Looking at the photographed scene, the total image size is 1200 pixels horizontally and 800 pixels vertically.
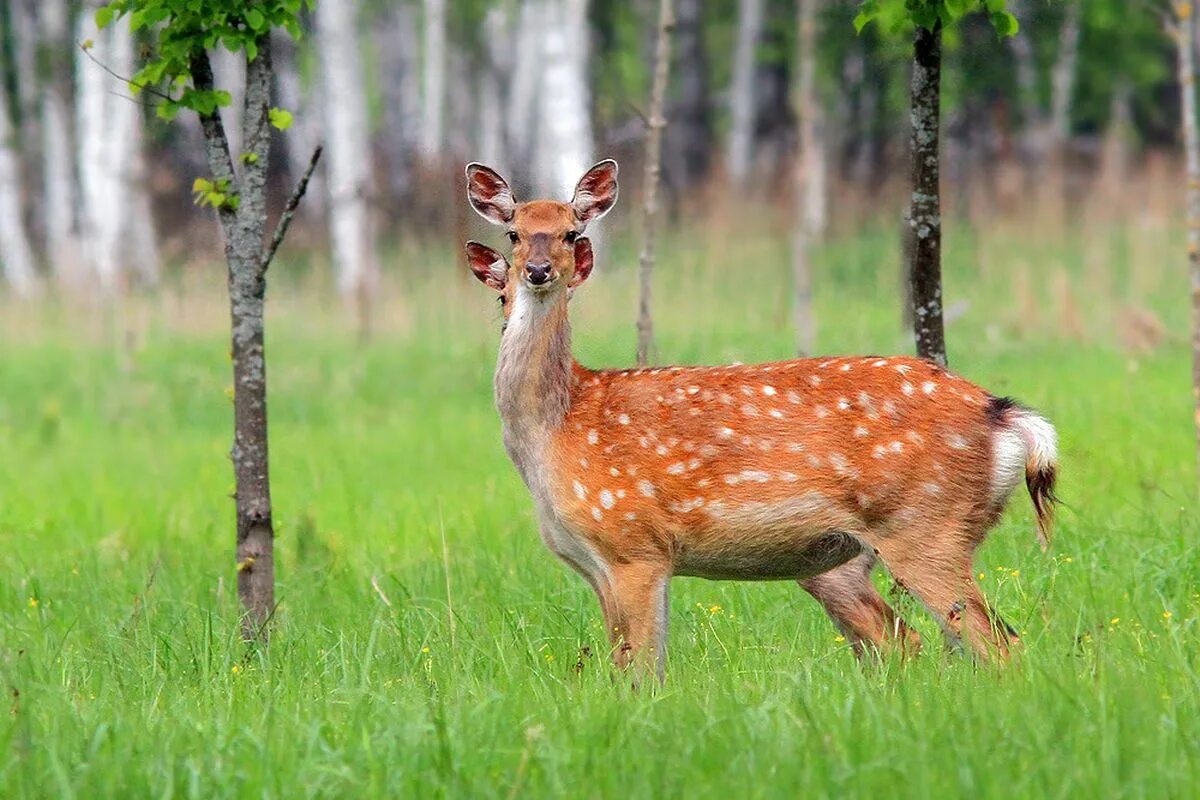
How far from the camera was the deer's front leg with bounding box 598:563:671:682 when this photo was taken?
5.62 meters

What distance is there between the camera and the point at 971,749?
4.20m

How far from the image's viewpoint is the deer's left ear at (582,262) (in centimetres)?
625

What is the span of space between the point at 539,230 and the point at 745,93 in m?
21.5

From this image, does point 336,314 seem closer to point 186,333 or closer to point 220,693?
point 186,333

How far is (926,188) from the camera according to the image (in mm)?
6773

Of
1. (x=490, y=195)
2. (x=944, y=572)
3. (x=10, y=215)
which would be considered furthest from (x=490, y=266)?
(x=10, y=215)

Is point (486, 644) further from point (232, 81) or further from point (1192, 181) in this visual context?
point (232, 81)

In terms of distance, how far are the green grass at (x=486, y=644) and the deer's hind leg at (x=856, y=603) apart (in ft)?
0.28

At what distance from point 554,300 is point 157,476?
541cm

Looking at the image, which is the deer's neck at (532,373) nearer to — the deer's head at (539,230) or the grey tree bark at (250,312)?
the deer's head at (539,230)

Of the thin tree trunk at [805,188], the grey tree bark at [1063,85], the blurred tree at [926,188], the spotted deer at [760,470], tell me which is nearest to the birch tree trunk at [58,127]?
the thin tree trunk at [805,188]

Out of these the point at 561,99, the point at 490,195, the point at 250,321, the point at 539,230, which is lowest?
the point at 250,321

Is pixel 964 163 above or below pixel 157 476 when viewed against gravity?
above

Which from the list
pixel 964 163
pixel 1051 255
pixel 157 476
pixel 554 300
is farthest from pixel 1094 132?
pixel 554 300
